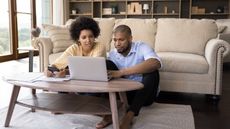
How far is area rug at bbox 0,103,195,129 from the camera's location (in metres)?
2.04

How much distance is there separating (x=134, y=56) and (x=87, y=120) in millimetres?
645

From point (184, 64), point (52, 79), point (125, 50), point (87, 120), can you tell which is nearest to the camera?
point (52, 79)

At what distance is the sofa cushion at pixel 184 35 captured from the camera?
324cm

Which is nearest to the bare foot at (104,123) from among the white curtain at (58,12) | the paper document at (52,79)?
the paper document at (52,79)

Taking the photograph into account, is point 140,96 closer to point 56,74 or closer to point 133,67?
point 133,67

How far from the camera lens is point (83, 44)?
7.11 ft

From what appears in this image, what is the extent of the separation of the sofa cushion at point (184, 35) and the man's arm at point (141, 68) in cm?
128

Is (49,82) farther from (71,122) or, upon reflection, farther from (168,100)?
(168,100)

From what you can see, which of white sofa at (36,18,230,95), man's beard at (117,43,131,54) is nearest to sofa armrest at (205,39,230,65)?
white sofa at (36,18,230,95)

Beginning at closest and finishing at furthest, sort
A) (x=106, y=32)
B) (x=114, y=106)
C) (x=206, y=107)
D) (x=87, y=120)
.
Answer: (x=114, y=106)
(x=87, y=120)
(x=206, y=107)
(x=106, y=32)

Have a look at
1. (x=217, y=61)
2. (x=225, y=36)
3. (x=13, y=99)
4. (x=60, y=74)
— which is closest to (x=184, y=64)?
(x=217, y=61)

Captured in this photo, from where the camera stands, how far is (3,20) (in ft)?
17.9

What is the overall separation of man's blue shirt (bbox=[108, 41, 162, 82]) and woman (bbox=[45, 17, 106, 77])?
189 mm

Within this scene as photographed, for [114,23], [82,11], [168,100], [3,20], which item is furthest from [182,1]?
[168,100]
